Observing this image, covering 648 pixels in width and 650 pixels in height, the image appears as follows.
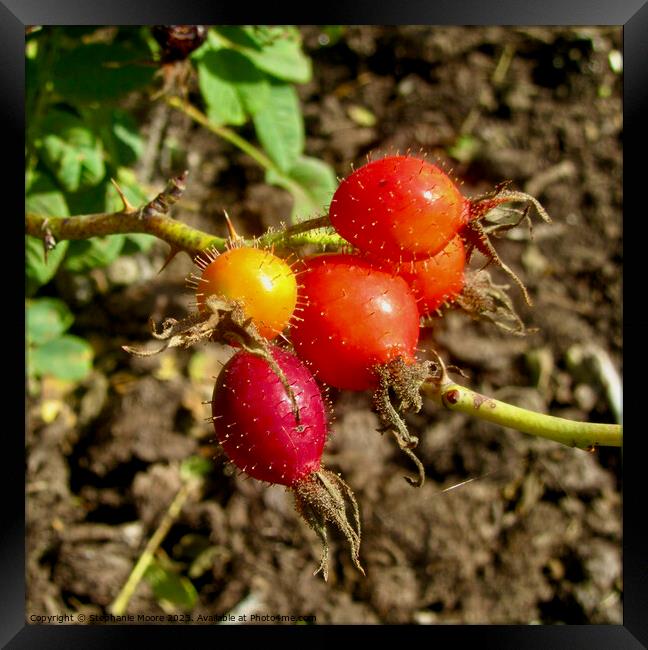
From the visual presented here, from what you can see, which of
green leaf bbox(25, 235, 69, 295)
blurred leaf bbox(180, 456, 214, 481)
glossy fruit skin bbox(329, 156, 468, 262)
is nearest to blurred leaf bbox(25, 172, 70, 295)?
green leaf bbox(25, 235, 69, 295)

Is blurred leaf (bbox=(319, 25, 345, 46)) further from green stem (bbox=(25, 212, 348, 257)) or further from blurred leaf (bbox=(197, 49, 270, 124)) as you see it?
green stem (bbox=(25, 212, 348, 257))

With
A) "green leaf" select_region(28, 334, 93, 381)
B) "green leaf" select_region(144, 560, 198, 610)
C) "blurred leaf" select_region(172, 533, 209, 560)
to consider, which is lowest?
"green leaf" select_region(144, 560, 198, 610)

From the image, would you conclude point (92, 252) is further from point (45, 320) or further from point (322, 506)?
point (322, 506)

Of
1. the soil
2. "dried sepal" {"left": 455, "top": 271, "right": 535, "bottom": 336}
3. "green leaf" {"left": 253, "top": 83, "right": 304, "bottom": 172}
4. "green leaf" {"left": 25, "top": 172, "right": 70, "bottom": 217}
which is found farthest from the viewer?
the soil

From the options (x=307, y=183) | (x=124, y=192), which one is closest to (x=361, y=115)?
(x=307, y=183)

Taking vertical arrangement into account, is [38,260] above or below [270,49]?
below

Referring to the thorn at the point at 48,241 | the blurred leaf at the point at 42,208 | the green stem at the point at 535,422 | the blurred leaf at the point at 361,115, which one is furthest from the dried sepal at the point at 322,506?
the blurred leaf at the point at 361,115

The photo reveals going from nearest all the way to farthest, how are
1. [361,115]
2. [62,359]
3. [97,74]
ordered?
[97,74], [62,359], [361,115]
